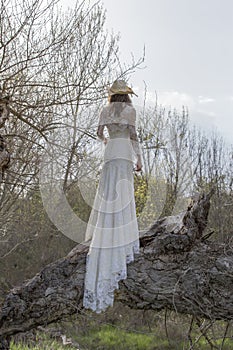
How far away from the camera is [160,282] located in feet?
12.3

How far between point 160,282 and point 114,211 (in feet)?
2.23

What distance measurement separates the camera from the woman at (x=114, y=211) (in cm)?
367

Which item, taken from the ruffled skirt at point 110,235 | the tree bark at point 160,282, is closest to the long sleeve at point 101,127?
the ruffled skirt at point 110,235

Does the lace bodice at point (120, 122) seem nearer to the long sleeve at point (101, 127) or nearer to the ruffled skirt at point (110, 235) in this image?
the long sleeve at point (101, 127)

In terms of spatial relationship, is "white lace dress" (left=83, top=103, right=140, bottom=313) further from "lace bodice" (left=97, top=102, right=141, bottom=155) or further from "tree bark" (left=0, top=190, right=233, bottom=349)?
"tree bark" (left=0, top=190, right=233, bottom=349)

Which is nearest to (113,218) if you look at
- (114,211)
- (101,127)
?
(114,211)

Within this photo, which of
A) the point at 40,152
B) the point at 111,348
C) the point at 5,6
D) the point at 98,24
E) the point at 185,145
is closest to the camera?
the point at 5,6

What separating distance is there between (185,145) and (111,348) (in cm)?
512

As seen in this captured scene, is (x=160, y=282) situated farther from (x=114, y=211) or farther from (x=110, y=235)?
(x=114, y=211)

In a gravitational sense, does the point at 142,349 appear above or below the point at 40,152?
below

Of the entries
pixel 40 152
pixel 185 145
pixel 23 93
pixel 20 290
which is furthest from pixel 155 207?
pixel 185 145

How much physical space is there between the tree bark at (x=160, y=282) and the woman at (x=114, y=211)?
12 cm

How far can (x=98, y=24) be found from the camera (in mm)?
6863

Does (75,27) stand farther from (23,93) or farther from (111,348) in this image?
(111,348)
